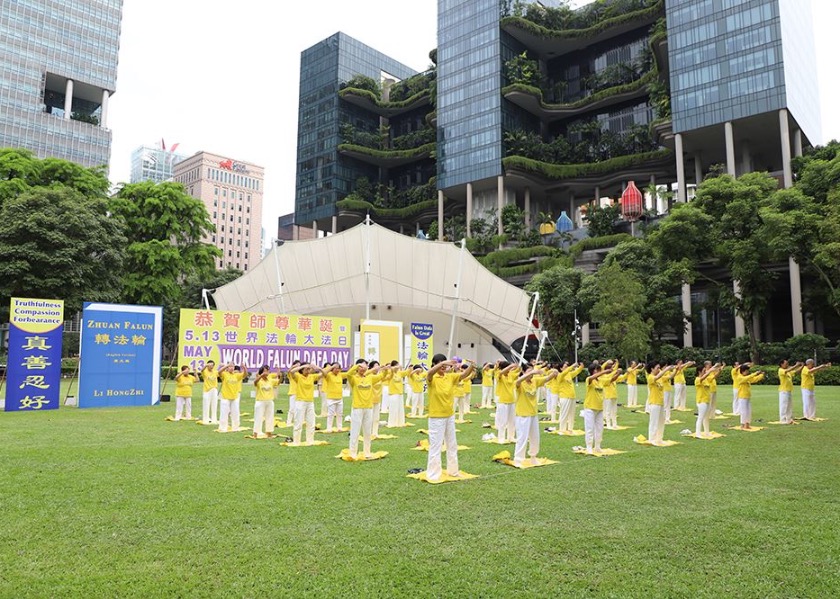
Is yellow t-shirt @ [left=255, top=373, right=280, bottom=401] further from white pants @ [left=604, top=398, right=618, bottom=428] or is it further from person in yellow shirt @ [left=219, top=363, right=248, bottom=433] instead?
white pants @ [left=604, top=398, right=618, bottom=428]

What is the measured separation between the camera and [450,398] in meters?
8.53

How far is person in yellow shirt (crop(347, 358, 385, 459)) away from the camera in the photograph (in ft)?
32.8

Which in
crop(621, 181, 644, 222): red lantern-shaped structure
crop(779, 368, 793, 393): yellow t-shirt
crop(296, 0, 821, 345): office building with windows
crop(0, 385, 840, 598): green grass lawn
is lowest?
crop(0, 385, 840, 598): green grass lawn

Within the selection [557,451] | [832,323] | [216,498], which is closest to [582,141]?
[832,323]

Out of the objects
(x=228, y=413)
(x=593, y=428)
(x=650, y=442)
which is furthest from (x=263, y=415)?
(x=650, y=442)

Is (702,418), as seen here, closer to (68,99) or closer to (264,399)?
(264,399)

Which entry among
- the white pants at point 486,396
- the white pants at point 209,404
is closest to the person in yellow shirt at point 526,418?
the white pants at point 209,404

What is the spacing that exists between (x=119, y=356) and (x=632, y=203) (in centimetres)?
4636

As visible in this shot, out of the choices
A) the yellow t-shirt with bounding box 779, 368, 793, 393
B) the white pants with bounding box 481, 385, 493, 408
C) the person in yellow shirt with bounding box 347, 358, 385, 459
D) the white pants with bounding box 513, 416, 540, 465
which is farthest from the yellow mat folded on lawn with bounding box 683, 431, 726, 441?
the white pants with bounding box 481, 385, 493, 408

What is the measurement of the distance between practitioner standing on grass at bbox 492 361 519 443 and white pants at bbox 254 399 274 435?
4.91 meters

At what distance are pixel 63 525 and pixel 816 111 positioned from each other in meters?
68.4

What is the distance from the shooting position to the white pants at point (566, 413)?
45.1ft

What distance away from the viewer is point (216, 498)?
7020 millimetres

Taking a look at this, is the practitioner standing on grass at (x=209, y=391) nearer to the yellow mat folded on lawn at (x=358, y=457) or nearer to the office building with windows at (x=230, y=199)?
the yellow mat folded on lawn at (x=358, y=457)
